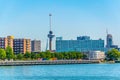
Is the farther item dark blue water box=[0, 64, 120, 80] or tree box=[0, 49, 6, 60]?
tree box=[0, 49, 6, 60]

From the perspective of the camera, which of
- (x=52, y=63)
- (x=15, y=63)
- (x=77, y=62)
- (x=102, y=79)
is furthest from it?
(x=77, y=62)

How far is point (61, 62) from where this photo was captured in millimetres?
177750

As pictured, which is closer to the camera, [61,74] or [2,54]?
[61,74]

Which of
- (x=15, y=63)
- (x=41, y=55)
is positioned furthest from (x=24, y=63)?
(x=41, y=55)

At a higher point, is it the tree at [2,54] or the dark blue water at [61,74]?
the tree at [2,54]

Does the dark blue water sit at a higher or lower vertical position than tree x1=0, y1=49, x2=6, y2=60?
lower

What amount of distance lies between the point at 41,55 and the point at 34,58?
4.84 metres

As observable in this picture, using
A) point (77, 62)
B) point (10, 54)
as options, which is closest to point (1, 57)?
point (10, 54)

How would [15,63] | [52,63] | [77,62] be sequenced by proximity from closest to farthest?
[15,63] < [52,63] < [77,62]

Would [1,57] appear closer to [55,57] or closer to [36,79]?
[55,57]

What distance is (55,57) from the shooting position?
646 feet

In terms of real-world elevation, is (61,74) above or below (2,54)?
below

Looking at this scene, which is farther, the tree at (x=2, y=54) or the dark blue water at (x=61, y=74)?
the tree at (x=2, y=54)

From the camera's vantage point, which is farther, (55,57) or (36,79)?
(55,57)
